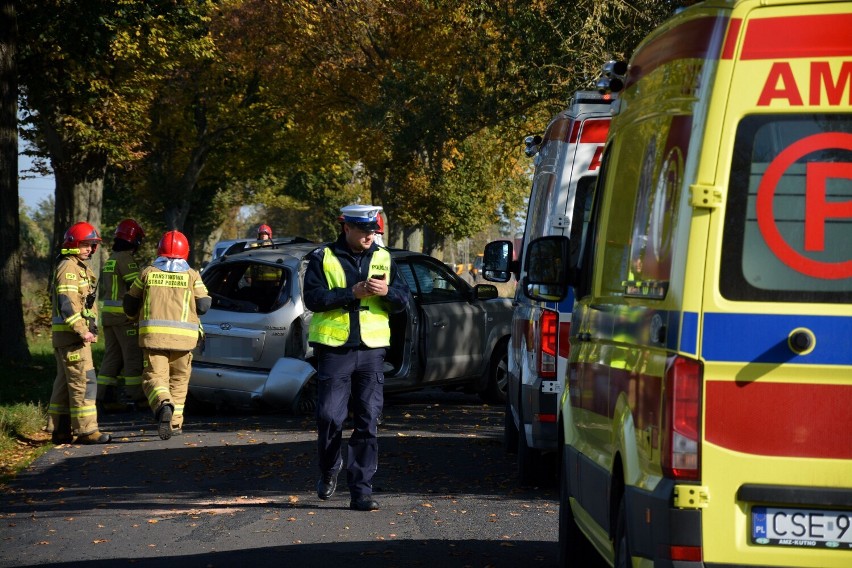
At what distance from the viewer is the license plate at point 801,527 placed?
4363 mm

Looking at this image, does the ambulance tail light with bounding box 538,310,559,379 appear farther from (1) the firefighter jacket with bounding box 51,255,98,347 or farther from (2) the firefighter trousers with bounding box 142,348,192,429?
(1) the firefighter jacket with bounding box 51,255,98,347

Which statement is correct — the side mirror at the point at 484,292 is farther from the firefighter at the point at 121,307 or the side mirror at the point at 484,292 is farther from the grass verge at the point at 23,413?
the grass verge at the point at 23,413

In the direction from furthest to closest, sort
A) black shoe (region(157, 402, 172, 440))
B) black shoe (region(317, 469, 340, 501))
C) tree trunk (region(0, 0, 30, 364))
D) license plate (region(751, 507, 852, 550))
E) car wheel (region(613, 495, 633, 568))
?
1. tree trunk (region(0, 0, 30, 364))
2. black shoe (region(157, 402, 172, 440))
3. black shoe (region(317, 469, 340, 501))
4. car wheel (region(613, 495, 633, 568))
5. license plate (region(751, 507, 852, 550))

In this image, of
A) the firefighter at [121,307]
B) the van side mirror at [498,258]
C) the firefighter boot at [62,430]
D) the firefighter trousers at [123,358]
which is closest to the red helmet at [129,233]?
the firefighter at [121,307]

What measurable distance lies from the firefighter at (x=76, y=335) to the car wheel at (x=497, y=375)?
4.76 m

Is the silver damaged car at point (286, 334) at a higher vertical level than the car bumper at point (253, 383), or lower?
higher

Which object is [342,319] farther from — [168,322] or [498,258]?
[168,322]

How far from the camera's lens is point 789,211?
4.48 meters

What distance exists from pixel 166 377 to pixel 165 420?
16.4 inches

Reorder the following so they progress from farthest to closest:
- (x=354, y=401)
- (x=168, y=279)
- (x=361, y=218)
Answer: (x=168, y=279) → (x=354, y=401) → (x=361, y=218)

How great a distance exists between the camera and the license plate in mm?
4363

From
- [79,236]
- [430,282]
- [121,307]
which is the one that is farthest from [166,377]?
[430,282]

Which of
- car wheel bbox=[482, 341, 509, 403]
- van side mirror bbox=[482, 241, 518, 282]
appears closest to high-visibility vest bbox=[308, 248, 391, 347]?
van side mirror bbox=[482, 241, 518, 282]

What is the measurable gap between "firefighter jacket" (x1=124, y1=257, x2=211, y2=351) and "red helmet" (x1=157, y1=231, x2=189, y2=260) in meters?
0.06
